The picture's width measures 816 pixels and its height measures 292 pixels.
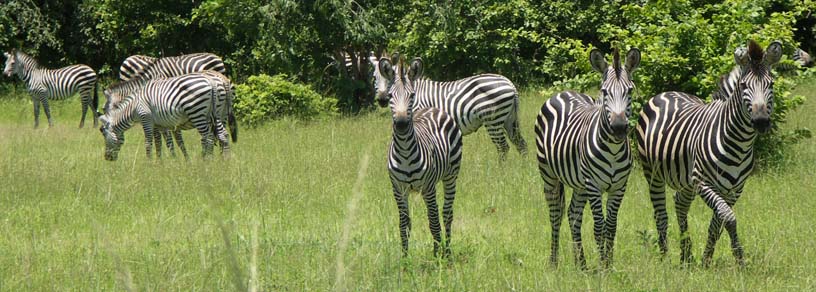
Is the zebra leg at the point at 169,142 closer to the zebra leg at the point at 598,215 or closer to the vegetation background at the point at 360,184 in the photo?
the vegetation background at the point at 360,184

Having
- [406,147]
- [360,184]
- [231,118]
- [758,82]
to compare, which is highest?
[758,82]

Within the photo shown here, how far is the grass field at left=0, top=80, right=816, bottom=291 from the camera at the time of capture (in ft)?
19.8

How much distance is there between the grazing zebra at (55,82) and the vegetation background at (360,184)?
3.48ft

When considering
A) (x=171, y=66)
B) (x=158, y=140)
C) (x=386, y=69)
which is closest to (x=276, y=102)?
(x=171, y=66)

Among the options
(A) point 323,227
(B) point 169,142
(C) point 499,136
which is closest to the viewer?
(A) point 323,227

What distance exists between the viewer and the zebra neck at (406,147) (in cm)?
687

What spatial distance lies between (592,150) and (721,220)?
961 millimetres

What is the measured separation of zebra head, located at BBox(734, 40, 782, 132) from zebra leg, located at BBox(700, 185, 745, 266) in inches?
22.2

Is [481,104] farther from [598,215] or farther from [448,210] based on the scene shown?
[598,215]

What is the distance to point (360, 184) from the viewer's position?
251 centimetres

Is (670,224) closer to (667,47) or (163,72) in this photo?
(667,47)

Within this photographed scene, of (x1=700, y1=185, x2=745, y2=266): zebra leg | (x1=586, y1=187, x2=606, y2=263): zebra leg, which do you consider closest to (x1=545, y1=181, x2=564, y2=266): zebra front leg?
(x1=586, y1=187, x2=606, y2=263): zebra leg

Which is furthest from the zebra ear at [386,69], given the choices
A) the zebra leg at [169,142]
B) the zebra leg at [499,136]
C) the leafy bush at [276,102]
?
the leafy bush at [276,102]

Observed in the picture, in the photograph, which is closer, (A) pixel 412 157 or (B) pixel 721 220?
(B) pixel 721 220
